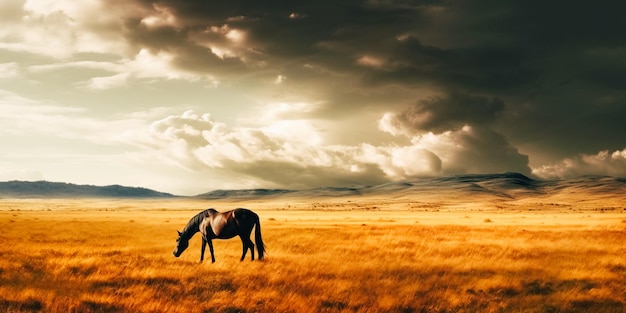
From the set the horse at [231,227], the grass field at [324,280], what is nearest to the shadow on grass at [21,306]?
the grass field at [324,280]

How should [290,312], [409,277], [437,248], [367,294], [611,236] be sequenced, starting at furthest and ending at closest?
[611,236] < [437,248] < [409,277] < [367,294] < [290,312]

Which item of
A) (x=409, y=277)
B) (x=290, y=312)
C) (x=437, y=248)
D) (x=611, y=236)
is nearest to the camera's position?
(x=290, y=312)

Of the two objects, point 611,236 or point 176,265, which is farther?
point 611,236

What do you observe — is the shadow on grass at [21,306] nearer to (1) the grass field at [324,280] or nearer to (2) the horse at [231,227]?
(1) the grass field at [324,280]

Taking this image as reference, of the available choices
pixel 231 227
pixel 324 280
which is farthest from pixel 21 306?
pixel 231 227

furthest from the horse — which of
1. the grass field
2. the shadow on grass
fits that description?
the shadow on grass

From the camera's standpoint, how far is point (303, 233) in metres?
32.1

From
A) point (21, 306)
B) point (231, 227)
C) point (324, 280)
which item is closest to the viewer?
point (21, 306)

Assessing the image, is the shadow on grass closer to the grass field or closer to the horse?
the grass field

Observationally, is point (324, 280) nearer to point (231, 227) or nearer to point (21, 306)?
point (231, 227)

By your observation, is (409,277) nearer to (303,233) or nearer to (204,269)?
(204,269)

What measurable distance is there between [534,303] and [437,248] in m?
10.4

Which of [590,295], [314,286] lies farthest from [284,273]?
[590,295]

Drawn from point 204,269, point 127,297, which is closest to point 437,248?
point 204,269
